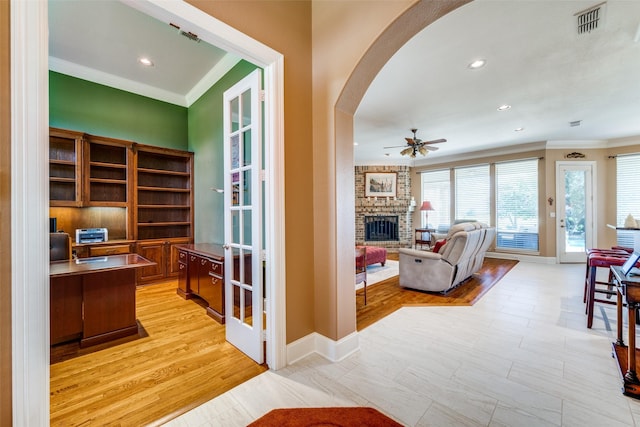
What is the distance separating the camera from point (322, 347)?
217 cm

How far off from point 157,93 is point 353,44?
419 centimetres

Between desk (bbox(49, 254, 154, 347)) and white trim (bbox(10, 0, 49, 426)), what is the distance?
1463 mm

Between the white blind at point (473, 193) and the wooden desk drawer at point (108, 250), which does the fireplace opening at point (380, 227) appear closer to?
the white blind at point (473, 193)

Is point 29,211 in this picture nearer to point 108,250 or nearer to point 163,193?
point 108,250

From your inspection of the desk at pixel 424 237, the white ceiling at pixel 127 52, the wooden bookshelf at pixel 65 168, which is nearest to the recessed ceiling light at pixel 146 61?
the white ceiling at pixel 127 52

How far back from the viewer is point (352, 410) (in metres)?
1.55

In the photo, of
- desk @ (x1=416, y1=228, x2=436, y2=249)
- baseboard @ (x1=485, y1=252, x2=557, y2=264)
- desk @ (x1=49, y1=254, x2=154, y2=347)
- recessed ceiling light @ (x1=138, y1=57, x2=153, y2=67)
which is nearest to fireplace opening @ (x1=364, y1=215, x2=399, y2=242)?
desk @ (x1=416, y1=228, x2=436, y2=249)

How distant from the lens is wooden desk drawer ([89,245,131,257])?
12.2 feet

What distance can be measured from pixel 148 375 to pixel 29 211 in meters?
1.58

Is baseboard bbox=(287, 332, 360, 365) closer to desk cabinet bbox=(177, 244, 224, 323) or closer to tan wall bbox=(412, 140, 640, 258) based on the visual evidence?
desk cabinet bbox=(177, 244, 224, 323)

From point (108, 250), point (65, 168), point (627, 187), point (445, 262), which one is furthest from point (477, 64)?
point (65, 168)

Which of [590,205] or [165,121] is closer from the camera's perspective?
[165,121]

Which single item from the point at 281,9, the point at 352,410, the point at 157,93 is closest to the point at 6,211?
the point at 352,410

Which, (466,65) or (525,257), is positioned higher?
(466,65)
